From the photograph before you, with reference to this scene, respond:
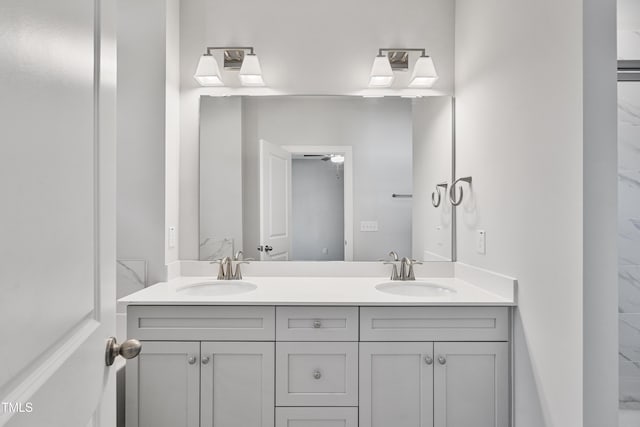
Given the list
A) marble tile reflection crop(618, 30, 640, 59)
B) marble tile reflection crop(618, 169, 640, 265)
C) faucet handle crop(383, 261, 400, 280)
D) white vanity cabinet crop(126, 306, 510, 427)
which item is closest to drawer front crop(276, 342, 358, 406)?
white vanity cabinet crop(126, 306, 510, 427)

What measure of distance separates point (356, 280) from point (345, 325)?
536 millimetres

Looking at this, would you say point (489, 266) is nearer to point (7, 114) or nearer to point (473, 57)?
point (473, 57)

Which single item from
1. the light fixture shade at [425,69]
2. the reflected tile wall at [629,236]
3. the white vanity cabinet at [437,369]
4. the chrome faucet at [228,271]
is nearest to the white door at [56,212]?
the white vanity cabinet at [437,369]

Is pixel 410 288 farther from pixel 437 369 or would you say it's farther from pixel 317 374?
pixel 317 374

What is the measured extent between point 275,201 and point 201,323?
2.86 ft

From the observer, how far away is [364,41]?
2.25 m

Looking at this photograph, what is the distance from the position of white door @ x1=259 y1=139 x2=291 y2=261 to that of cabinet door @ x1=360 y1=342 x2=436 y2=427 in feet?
2.84

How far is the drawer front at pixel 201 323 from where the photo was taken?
1626 millimetres

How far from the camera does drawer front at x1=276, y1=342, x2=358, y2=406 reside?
1.61m

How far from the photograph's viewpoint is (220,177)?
2.27 metres

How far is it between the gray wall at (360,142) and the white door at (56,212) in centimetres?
153

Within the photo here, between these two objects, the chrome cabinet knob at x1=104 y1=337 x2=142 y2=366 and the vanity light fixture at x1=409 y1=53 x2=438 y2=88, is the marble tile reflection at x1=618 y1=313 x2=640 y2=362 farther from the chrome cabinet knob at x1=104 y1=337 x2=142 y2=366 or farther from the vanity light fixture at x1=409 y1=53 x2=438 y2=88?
the chrome cabinet knob at x1=104 y1=337 x2=142 y2=366

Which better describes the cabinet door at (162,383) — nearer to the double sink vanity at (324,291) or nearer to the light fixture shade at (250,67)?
the double sink vanity at (324,291)

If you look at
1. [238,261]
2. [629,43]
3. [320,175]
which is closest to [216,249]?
[238,261]
